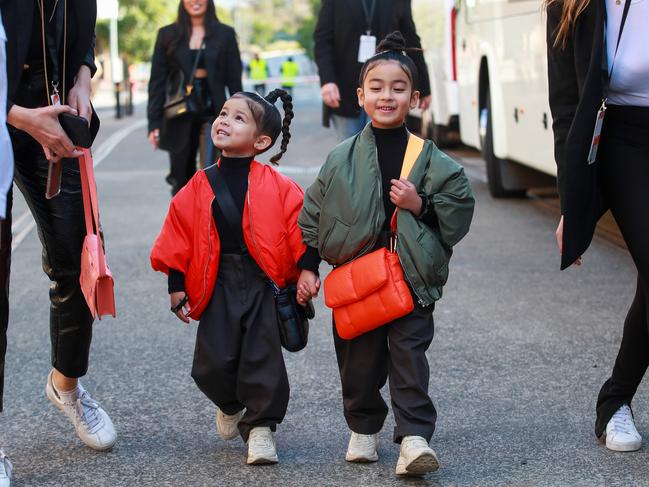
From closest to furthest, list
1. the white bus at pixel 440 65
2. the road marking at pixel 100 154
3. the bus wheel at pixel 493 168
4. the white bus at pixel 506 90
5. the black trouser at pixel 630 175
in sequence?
the black trouser at pixel 630 175
the white bus at pixel 506 90
the road marking at pixel 100 154
the bus wheel at pixel 493 168
the white bus at pixel 440 65

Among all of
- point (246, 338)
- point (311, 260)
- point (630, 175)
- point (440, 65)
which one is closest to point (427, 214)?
point (311, 260)

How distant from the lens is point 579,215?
163 inches

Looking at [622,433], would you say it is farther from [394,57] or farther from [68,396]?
[68,396]

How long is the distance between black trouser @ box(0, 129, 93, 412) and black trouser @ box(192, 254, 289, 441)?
430mm

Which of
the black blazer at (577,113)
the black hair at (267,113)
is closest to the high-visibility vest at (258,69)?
the black hair at (267,113)

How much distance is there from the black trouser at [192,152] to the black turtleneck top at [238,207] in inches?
174

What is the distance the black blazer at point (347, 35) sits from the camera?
798cm

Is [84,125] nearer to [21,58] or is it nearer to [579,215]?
[21,58]

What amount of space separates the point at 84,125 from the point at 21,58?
278 mm

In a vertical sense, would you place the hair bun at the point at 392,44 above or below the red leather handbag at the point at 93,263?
above

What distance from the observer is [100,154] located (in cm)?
1878

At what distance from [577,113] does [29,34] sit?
169cm

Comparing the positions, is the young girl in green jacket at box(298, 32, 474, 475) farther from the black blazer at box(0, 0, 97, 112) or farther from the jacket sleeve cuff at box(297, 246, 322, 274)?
the black blazer at box(0, 0, 97, 112)

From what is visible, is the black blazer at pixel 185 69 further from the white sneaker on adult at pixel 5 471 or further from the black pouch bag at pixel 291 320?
the white sneaker on adult at pixel 5 471
